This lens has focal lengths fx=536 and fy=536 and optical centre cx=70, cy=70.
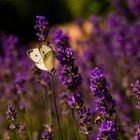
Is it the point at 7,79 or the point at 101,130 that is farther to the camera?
the point at 7,79

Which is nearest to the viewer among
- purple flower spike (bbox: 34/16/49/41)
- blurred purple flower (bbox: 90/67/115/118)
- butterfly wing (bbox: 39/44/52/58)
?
blurred purple flower (bbox: 90/67/115/118)

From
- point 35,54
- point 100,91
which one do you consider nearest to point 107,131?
point 100,91

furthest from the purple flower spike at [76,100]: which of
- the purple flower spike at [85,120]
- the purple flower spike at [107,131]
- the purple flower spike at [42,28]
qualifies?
the purple flower spike at [107,131]

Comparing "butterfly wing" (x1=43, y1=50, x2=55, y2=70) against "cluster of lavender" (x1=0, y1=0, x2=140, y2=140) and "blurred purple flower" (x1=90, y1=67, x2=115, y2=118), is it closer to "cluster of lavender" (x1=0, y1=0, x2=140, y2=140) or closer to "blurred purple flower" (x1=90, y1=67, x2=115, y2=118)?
"cluster of lavender" (x1=0, y1=0, x2=140, y2=140)

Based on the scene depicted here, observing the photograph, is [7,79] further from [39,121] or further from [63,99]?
[63,99]

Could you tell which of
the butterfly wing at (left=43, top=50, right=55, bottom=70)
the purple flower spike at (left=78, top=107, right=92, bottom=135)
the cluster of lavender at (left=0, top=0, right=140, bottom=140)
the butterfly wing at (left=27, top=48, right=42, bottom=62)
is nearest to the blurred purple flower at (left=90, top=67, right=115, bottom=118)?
the cluster of lavender at (left=0, top=0, right=140, bottom=140)

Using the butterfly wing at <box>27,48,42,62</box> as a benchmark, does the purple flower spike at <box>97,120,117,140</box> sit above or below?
below

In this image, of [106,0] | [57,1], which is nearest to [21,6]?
[57,1]

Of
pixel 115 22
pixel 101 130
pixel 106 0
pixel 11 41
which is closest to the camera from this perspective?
pixel 101 130
